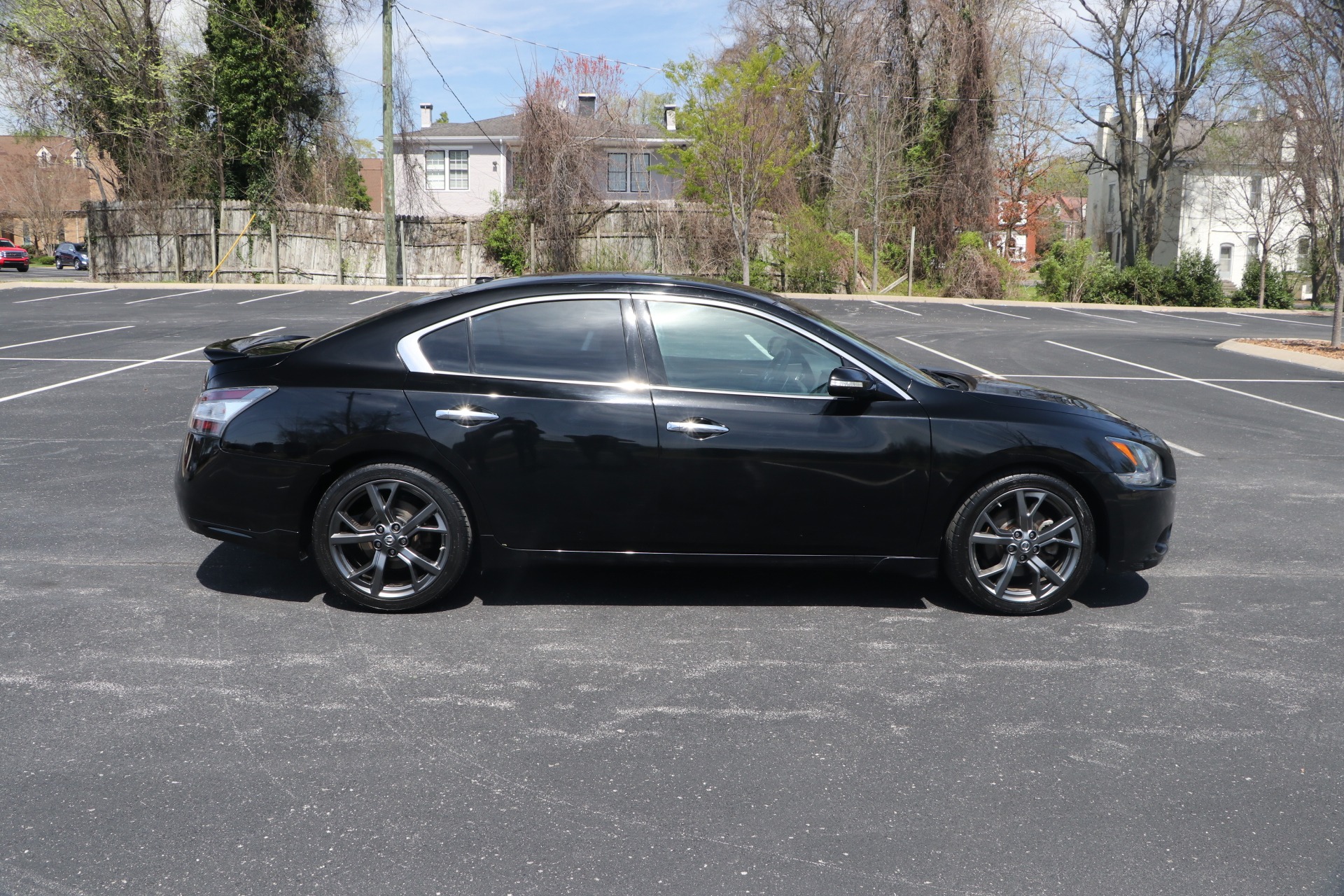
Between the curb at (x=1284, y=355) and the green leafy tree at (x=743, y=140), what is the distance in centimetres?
1363

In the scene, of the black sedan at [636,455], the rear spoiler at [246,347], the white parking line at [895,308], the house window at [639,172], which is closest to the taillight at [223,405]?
the black sedan at [636,455]

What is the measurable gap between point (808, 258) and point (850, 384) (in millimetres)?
27594

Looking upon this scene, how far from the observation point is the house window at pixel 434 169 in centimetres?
4306

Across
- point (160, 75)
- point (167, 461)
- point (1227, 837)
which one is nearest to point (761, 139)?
point (160, 75)

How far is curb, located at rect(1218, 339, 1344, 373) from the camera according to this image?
1706 cm

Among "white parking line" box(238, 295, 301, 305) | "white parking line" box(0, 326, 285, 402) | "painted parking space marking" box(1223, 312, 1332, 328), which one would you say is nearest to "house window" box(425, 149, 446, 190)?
"white parking line" box(238, 295, 301, 305)

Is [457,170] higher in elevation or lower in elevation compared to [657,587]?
higher

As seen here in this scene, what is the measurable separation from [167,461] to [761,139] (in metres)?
25.3

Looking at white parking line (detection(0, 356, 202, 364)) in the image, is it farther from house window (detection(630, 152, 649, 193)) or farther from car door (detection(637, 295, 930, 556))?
house window (detection(630, 152, 649, 193))

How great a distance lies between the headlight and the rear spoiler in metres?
4.01

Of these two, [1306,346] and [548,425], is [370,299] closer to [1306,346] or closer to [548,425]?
[1306,346]

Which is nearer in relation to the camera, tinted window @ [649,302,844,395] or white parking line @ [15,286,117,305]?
tinted window @ [649,302,844,395]

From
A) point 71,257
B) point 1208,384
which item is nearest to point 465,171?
point 71,257

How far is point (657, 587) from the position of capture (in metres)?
5.63
